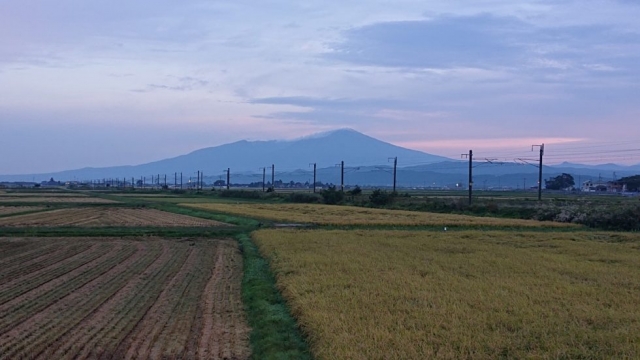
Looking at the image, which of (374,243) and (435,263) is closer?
(435,263)

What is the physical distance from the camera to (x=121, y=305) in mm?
13711

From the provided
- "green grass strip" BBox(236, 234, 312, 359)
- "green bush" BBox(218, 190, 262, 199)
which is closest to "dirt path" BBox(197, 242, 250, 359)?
"green grass strip" BBox(236, 234, 312, 359)

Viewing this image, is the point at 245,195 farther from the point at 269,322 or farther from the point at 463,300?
the point at 269,322

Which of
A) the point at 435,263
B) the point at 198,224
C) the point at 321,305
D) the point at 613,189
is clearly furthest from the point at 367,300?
the point at 613,189

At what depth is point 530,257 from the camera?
19781 millimetres

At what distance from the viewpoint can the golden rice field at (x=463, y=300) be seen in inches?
349

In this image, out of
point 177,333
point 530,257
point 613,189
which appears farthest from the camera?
point 613,189

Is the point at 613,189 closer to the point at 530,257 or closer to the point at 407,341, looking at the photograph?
the point at 530,257

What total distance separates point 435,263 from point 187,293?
21.9 feet

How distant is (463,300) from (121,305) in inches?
265

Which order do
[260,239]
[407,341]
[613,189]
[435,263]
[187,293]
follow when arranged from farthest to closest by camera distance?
[613,189] → [260,239] → [435,263] → [187,293] → [407,341]

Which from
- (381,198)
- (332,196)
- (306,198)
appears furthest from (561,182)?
(381,198)

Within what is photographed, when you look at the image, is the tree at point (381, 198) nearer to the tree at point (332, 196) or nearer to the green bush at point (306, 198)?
the tree at point (332, 196)

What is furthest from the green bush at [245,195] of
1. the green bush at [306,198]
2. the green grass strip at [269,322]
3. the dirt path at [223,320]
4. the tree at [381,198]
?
the green grass strip at [269,322]
